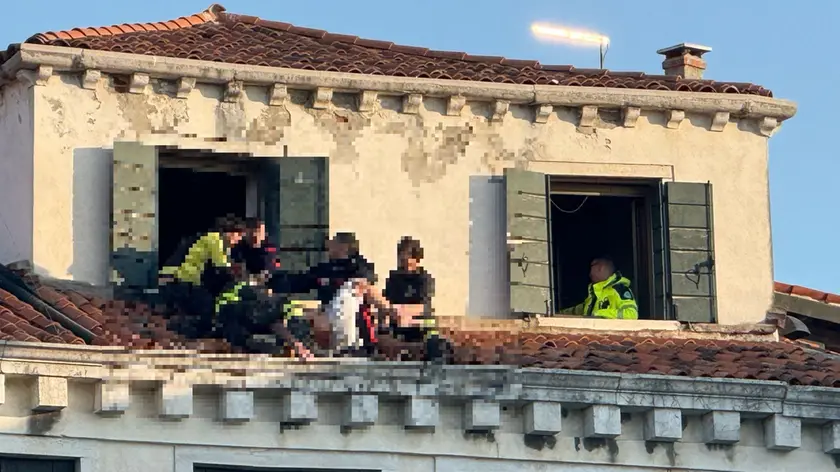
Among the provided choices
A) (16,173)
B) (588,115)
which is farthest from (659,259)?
(16,173)

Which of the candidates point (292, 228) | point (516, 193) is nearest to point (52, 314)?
point (292, 228)

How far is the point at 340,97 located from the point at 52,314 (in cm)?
381

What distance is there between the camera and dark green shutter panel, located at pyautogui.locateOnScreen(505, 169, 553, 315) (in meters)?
20.1

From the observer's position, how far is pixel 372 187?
20234 millimetres

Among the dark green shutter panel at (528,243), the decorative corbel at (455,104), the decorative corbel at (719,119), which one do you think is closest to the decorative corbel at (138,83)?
the decorative corbel at (455,104)

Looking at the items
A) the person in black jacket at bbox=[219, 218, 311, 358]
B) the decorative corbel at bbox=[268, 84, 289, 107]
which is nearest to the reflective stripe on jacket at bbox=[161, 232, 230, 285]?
the person in black jacket at bbox=[219, 218, 311, 358]

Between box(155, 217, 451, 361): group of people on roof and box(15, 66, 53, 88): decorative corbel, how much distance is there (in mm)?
1820

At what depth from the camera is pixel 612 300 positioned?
2062 centimetres

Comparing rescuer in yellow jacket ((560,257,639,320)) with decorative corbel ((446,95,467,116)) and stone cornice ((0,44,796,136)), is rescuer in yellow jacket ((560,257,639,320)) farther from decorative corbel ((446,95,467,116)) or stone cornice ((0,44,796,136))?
decorative corbel ((446,95,467,116))

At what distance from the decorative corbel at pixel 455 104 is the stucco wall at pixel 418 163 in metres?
0.06

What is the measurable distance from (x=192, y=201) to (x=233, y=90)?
1526 millimetres

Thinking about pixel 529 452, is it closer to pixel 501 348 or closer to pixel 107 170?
pixel 501 348

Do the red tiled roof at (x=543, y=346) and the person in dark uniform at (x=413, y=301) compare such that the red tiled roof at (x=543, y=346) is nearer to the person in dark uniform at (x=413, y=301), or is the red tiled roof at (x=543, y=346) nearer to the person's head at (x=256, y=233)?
the person in dark uniform at (x=413, y=301)

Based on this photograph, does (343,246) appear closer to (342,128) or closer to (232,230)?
(232,230)
